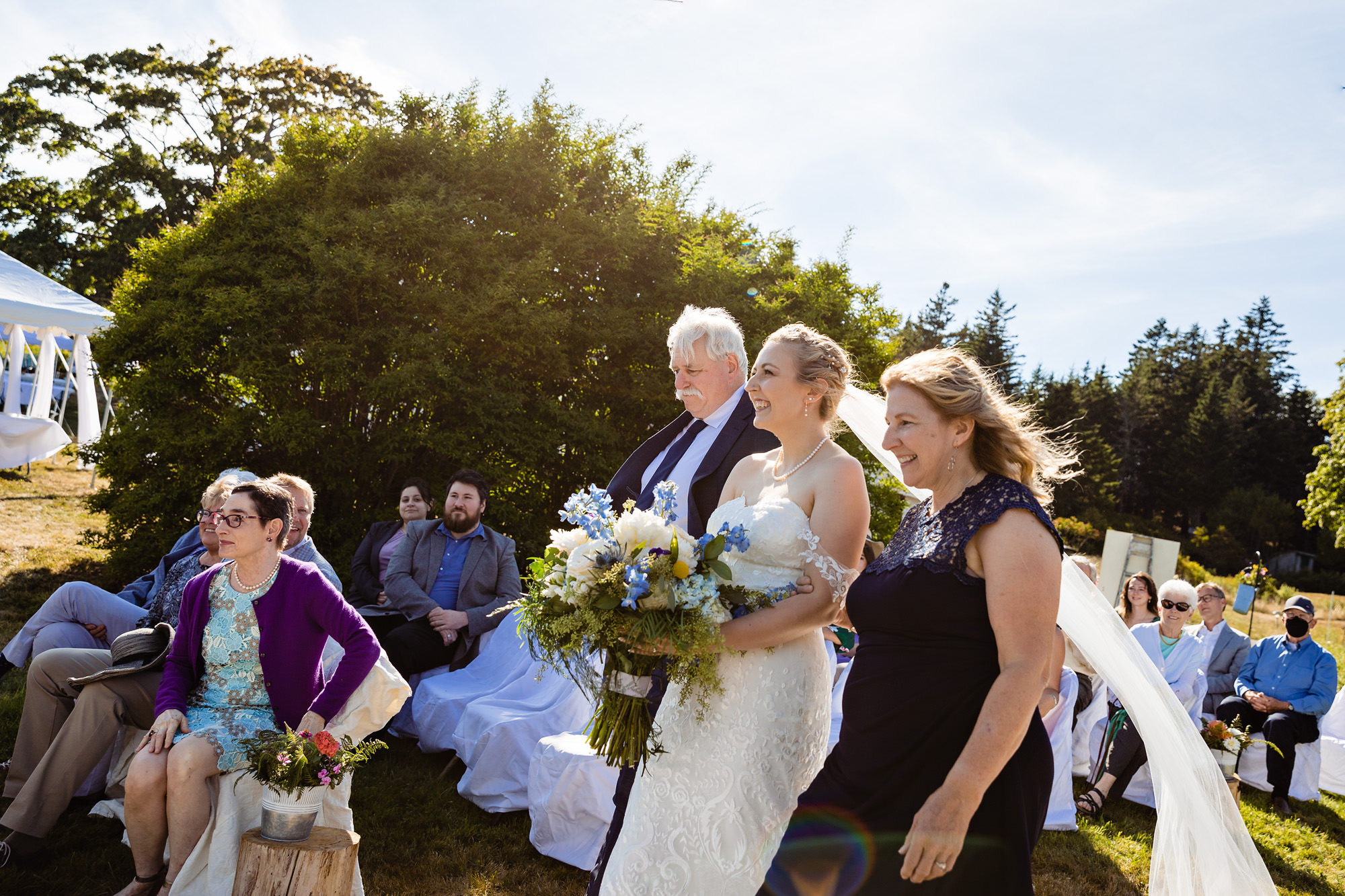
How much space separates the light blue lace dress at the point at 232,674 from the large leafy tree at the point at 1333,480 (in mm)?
30213

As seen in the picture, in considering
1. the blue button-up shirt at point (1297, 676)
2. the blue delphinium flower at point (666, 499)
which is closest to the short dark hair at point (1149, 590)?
the blue button-up shirt at point (1297, 676)

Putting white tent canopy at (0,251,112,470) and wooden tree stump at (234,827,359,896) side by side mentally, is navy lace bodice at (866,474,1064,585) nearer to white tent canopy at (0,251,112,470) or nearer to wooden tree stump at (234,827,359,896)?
wooden tree stump at (234,827,359,896)

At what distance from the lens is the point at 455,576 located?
660 centimetres

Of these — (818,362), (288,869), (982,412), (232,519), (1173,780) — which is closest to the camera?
(982,412)

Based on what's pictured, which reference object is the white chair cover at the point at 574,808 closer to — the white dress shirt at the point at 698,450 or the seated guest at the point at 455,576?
the white dress shirt at the point at 698,450

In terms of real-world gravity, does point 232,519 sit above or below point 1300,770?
above

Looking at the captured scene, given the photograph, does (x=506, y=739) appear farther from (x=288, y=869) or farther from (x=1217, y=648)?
(x=1217, y=648)

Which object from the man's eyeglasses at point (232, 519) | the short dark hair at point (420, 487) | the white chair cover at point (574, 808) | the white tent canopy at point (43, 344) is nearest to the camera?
the man's eyeglasses at point (232, 519)

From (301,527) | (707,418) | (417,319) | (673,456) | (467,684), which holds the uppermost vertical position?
(417,319)

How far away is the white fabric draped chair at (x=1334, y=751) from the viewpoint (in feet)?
27.5

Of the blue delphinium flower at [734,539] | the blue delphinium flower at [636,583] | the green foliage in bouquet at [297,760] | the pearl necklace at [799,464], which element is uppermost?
the pearl necklace at [799,464]

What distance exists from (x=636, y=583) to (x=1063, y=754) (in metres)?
5.40

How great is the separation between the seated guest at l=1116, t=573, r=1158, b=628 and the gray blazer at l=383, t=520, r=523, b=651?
553cm

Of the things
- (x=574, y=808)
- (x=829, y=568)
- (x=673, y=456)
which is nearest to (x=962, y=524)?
(x=829, y=568)
